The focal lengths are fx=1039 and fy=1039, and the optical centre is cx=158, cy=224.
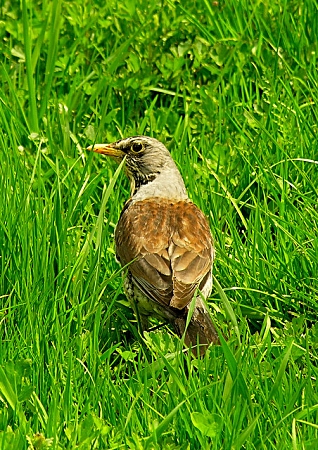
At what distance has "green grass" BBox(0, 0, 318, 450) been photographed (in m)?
4.53

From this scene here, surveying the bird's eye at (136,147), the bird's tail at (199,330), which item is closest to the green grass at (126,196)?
the bird's tail at (199,330)

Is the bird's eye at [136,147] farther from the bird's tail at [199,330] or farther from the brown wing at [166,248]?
the bird's tail at [199,330]

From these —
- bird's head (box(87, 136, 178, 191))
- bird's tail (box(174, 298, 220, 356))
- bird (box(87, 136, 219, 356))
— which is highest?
bird's head (box(87, 136, 178, 191))

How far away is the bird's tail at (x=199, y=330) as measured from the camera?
5142 millimetres

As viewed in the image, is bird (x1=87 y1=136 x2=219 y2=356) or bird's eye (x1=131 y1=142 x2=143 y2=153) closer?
bird (x1=87 y1=136 x2=219 y2=356)

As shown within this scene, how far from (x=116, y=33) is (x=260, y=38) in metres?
1.03

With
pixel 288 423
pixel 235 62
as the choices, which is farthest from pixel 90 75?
pixel 288 423

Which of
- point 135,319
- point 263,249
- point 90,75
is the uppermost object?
point 90,75

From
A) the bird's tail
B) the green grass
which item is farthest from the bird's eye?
the bird's tail

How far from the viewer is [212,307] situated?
5.81 m

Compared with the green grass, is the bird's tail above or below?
below

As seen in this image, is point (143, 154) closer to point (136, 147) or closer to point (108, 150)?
point (136, 147)

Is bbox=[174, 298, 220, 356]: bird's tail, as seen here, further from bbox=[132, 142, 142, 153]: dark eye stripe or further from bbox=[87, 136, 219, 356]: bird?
bbox=[132, 142, 142, 153]: dark eye stripe

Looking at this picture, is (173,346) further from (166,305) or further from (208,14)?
(208,14)
